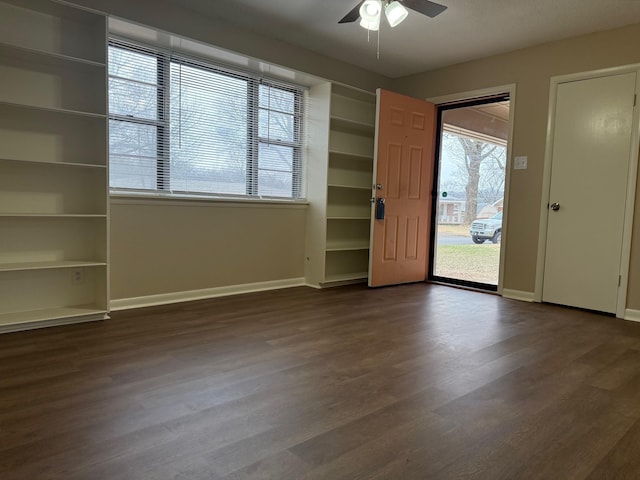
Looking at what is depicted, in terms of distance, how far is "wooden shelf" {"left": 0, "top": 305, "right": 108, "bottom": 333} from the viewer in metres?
2.76

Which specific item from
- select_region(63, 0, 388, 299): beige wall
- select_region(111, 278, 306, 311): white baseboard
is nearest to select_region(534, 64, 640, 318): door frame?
select_region(63, 0, 388, 299): beige wall

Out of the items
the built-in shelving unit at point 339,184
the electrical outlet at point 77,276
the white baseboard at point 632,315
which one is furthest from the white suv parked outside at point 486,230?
the electrical outlet at point 77,276

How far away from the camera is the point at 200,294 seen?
3891 mm

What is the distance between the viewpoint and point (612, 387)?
7.08 feet

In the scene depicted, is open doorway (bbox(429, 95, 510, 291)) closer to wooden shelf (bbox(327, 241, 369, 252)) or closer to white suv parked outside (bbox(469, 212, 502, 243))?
white suv parked outside (bbox(469, 212, 502, 243))

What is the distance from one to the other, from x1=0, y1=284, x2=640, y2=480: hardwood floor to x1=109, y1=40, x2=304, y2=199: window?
4.12 ft

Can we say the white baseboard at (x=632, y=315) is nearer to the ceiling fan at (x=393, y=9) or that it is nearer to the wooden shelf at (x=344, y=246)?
the wooden shelf at (x=344, y=246)

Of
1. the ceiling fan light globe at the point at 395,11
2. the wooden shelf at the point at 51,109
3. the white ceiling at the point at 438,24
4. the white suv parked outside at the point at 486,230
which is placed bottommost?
Result: the white suv parked outside at the point at 486,230

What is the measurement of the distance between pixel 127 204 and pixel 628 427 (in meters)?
3.44

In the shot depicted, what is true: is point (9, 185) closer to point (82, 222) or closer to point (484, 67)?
point (82, 222)

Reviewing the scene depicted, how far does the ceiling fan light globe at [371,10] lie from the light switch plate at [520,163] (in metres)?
2.16

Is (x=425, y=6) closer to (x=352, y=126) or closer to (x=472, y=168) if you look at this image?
(x=352, y=126)

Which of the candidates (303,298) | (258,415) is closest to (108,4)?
(303,298)

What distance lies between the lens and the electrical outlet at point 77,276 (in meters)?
3.18
